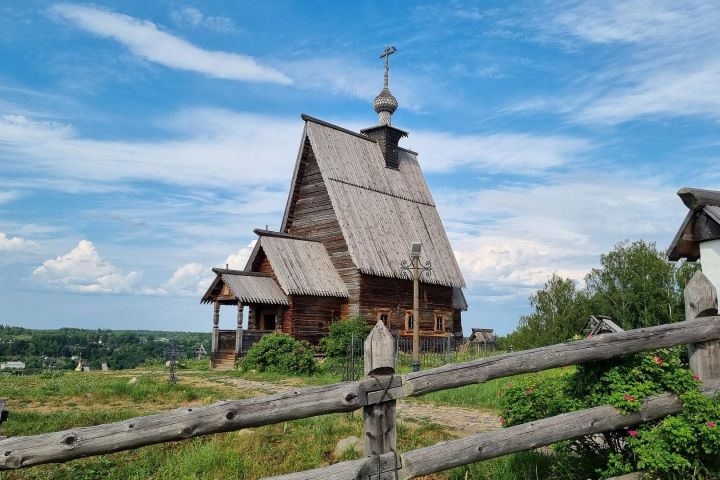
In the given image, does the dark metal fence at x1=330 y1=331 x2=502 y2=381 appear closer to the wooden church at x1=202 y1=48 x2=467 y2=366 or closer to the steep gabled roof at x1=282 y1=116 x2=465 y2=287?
the wooden church at x1=202 y1=48 x2=467 y2=366

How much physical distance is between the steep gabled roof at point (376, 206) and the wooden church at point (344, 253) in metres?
0.07

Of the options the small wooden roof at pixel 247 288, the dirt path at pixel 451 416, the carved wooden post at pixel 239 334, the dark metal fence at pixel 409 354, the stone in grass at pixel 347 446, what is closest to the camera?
the stone in grass at pixel 347 446

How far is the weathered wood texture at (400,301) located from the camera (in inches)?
1032

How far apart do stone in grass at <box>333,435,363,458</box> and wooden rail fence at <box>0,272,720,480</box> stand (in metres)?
2.33

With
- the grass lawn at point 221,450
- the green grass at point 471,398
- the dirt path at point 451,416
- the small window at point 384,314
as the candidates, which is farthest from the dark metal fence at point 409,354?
the grass lawn at point 221,450

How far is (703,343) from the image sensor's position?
6211mm

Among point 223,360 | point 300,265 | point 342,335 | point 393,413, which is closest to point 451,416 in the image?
point 393,413

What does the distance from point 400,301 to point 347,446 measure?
68.2 ft

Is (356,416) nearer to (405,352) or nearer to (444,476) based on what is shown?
(444,476)

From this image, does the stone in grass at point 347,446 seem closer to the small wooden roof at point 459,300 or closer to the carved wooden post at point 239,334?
the carved wooden post at point 239,334

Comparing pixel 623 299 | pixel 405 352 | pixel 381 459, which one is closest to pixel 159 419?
pixel 381 459

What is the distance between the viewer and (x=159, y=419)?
14.1ft

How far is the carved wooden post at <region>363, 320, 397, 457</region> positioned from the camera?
186 inches

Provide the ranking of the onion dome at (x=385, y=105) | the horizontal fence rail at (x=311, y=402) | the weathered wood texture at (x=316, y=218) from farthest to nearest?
the onion dome at (x=385, y=105) < the weathered wood texture at (x=316, y=218) < the horizontal fence rail at (x=311, y=402)
